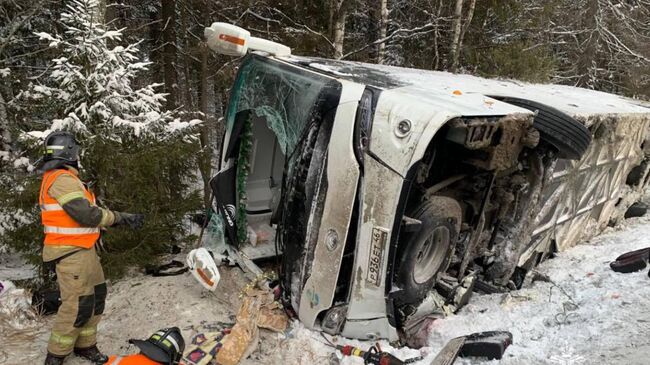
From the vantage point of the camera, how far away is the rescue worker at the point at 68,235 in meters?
3.06

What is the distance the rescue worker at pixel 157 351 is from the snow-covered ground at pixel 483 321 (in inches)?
36.7

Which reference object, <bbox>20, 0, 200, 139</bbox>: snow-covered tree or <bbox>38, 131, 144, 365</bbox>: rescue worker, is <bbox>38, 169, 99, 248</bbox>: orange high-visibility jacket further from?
<bbox>20, 0, 200, 139</bbox>: snow-covered tree

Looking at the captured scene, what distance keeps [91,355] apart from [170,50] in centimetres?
1008

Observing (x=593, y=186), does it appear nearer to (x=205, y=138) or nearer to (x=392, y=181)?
(x=392, y=181)

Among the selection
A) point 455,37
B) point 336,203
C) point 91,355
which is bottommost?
point 91,355

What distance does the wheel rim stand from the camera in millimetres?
3762

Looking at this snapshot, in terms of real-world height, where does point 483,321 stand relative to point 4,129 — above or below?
below

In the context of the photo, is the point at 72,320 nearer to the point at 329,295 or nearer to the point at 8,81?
the point at 329,295

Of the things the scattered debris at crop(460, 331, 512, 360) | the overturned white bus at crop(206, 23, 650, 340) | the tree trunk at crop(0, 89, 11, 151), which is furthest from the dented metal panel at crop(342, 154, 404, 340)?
the tree trunk at crop(0, 89, 11, 151)

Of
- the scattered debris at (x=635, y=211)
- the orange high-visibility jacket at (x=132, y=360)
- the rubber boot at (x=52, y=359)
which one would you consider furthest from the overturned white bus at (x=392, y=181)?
the scattered debris at (x=635, y=211)

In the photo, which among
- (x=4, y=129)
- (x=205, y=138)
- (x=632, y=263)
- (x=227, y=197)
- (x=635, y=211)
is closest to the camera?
(x=632, y=263)

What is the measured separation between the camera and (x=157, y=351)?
8.04 feet

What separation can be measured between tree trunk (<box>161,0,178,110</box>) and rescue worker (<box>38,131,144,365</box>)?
840 centimetres

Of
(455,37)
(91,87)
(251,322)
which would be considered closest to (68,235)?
(251,322)
